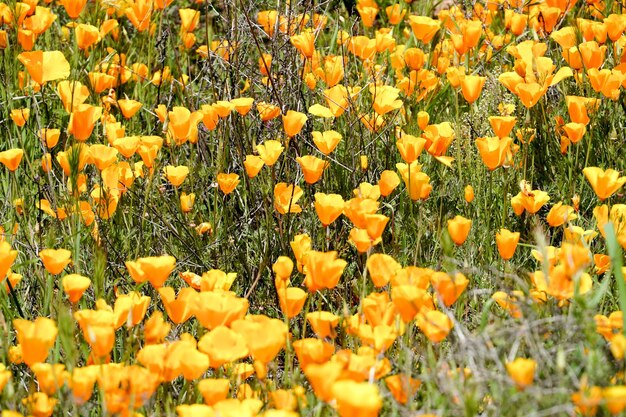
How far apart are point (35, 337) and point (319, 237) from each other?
1.20 m

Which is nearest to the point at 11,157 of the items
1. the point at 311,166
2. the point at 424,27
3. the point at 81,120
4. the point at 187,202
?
the point at 81,120

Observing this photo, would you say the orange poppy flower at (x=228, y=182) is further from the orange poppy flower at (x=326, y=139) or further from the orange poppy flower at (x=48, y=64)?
the orange poppy flower at (x=48, y=64)

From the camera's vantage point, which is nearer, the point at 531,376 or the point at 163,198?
the point at 531,376

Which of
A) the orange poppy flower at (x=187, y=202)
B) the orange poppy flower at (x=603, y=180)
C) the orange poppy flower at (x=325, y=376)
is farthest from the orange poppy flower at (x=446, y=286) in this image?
the orange poppy flower at (x=187, y=202)

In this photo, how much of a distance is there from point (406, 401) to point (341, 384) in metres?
0.38

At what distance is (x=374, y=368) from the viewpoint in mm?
1616

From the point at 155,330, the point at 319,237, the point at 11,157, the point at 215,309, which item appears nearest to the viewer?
the point at 215,309

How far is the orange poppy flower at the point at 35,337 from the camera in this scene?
1667 millimetres

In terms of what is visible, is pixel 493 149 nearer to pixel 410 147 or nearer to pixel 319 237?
pixel 410 147

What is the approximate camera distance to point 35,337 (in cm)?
167

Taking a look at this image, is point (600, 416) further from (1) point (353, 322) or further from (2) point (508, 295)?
(1) point (353, 322)

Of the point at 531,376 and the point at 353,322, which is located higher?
the point at 531,376

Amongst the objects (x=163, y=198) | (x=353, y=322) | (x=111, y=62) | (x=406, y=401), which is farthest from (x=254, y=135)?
(x=406, y=401)

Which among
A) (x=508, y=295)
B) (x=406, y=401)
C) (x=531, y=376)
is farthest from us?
(x=508, y=295)
